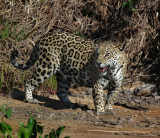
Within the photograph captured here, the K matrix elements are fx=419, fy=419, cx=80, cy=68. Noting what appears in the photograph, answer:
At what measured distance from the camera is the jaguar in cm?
728

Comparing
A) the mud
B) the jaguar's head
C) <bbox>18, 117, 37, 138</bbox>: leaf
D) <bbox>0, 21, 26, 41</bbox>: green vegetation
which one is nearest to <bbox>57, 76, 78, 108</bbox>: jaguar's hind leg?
the mud

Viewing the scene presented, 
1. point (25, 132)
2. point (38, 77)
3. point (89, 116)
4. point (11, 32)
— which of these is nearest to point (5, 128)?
point (25, 132)

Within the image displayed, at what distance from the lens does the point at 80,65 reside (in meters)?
7.87

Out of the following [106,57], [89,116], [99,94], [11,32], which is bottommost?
[89,116]

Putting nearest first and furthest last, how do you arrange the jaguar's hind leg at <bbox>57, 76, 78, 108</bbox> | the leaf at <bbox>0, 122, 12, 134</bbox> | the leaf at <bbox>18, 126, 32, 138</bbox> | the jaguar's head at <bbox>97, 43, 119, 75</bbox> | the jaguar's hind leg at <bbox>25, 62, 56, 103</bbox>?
the leaf at <bbox>18, 126, 32, 138</bbox>, the leaf at <bbox>0, 122, 12, 134</bbox>, the jaguar's head at <bbox>97, 43, 119, 75</bbox>, the jaguar's hind leg at <bbox>25, 62, 56, 103</bbox>, the jaguar's hind leg at <bbox>57, 76, 78, 108</bbox>

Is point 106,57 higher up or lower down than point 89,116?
higher up

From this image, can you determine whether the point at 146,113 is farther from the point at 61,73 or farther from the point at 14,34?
the point at 14,34

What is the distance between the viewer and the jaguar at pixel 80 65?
7277mm

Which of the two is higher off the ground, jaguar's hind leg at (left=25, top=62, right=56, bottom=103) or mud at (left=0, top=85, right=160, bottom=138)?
jaguar's hind leg at (left=25, top=62, right=56, bottom=103)

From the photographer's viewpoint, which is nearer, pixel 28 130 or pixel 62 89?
pixel 28 130

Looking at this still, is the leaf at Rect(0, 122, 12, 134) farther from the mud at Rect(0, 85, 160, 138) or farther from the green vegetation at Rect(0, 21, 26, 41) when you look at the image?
the green vegetation at Rect(0, 21, 26, 41)

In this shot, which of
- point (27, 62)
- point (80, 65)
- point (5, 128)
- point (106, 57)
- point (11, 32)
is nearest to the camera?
point (5, 128)

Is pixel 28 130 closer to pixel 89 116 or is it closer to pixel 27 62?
pixel 89 116

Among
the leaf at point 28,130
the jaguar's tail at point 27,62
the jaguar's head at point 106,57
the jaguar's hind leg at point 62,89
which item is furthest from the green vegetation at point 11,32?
the leaf at point 28,130
